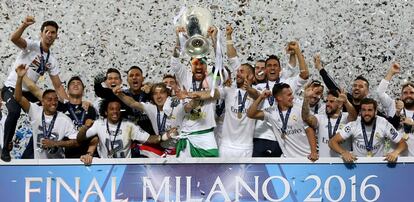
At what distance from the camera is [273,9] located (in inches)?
488

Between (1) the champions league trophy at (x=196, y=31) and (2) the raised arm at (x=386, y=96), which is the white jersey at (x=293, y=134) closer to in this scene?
(1) the champions league trophy at (x=196, y=31)

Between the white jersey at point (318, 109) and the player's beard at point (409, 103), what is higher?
the player's beard at point (409, 103)

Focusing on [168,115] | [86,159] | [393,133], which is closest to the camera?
[86,159]

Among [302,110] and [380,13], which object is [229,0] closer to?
[380,13]

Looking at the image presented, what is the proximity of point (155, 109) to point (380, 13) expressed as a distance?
386cm

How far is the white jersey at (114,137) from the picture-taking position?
30.7 ft

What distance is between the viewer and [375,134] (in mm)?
9289

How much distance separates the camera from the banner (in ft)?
29.7

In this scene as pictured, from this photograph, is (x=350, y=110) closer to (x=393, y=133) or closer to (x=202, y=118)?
(x=393, y=133)

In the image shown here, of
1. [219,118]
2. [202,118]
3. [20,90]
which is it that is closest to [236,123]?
[219,118]

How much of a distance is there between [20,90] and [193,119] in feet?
5.20

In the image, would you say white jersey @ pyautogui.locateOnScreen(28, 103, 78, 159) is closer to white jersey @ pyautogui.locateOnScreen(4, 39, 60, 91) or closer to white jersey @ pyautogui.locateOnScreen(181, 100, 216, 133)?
white jersey @ pyautogui.locateOnScreen(4, 39, 60, 91)

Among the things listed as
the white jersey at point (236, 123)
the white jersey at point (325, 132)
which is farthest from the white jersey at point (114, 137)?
the white jersey at point (325, 132)

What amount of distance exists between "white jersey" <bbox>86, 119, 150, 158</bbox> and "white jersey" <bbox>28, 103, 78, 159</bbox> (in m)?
0.22
